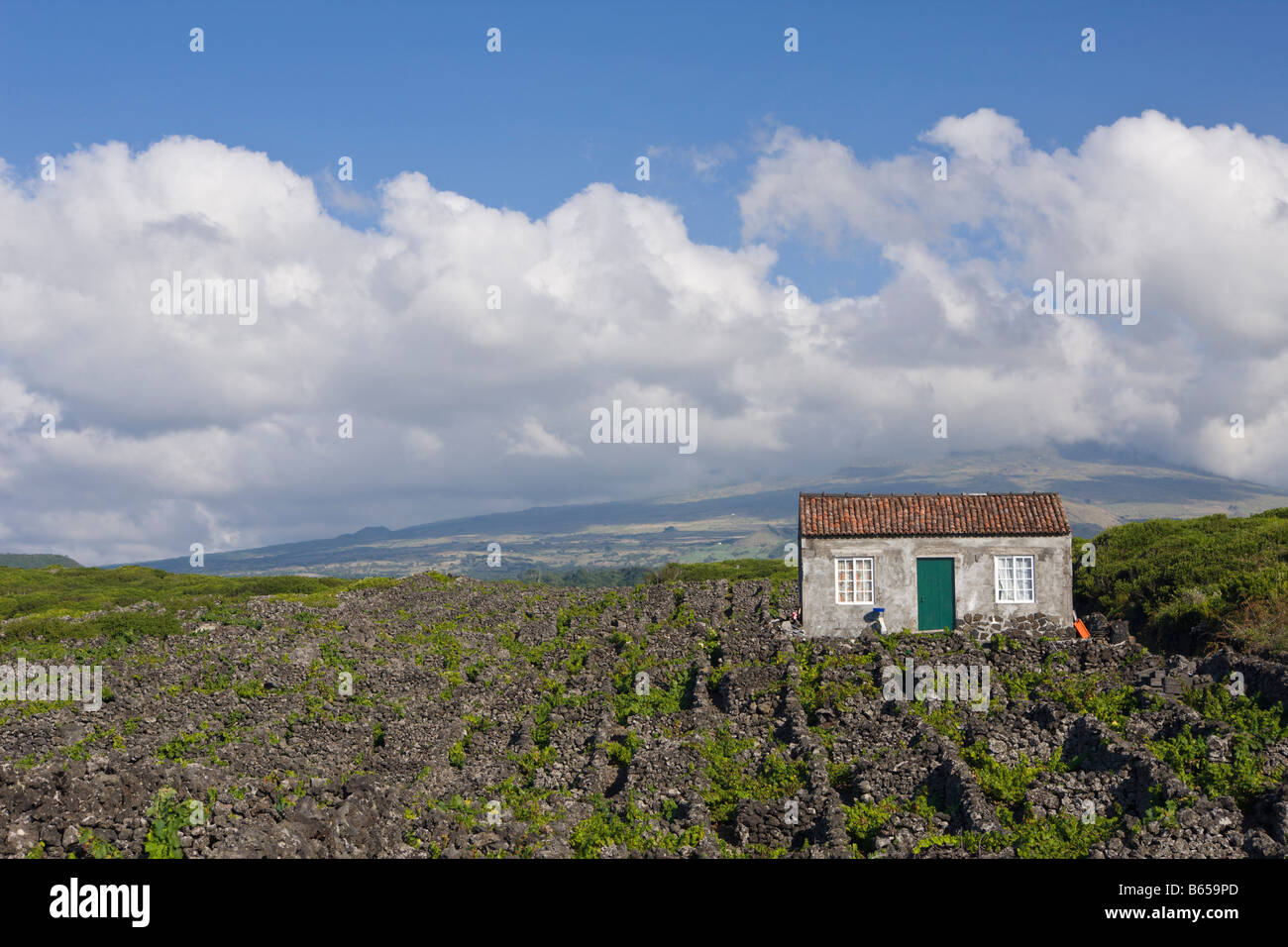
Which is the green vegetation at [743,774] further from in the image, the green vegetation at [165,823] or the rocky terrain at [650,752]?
the green vegetation at [165,823]

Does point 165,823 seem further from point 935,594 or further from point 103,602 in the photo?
point 103,602

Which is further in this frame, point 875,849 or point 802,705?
point 802,705

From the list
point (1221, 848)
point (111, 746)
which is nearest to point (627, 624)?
point (111, 746)

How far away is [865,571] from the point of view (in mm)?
33500

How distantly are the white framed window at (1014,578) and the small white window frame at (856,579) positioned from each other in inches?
166

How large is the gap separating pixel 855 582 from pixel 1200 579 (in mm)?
13227

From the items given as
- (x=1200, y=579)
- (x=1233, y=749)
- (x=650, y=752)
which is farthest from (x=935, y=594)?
(x=650, y=752)

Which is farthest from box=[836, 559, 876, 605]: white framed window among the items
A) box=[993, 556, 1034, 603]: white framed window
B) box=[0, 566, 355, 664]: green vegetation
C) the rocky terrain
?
box=[0, 566, 355, 664]: green vegetation

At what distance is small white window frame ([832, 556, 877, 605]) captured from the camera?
3344 cm

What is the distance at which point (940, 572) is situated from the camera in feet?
109

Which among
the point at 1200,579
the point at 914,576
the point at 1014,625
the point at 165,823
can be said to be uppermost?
the point at 914,576
